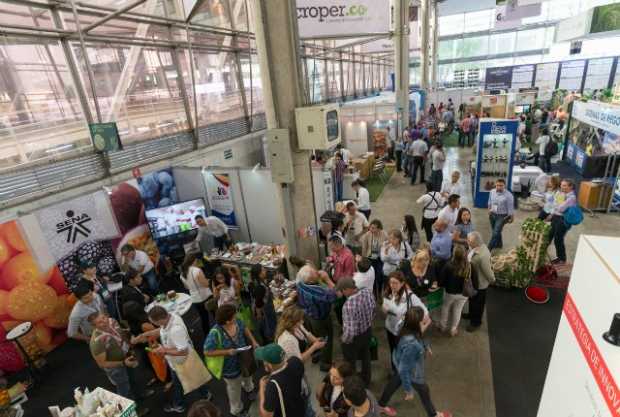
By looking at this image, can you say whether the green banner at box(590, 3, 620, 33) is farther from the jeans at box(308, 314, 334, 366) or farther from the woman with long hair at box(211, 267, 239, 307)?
the woman with long hair at box(211, 267, 239, 307)

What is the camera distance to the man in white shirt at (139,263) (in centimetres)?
531

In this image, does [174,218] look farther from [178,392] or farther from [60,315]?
[178,392]

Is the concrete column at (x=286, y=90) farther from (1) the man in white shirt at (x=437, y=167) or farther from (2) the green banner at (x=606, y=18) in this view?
(2) the green banner at (x=606, y=18)

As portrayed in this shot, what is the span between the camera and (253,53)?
866 cm

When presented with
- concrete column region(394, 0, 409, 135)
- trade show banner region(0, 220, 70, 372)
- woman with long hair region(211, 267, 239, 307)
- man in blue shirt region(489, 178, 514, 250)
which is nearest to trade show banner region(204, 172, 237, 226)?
woman with long hair region(211, 267, 239, 307)

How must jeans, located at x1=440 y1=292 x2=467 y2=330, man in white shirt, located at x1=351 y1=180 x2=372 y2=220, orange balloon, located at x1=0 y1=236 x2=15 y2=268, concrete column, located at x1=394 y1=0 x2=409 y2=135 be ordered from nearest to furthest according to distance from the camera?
jeans, located at x1=440 y1=292 x2=467 y2=330 → orange balloon, located at x1=0 y1=236 x2=15 y2=268 → man in white shirt, located at x1=351 y1=180 x2=372 y2=220 → concrete column, located at x1=394 y1=0 x2=409 y2=135

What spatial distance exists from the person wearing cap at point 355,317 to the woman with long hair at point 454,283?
1136 mm

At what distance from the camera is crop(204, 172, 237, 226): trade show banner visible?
6699mm

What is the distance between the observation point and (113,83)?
17.7 ft

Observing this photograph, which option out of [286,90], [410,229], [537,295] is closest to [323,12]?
[286,90]

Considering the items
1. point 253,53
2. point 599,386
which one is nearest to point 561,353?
point 599,386

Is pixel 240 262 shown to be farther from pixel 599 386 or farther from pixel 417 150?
pixel 417 150

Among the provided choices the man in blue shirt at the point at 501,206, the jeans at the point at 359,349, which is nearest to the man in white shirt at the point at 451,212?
the man in blue shirt at the point at 501,206

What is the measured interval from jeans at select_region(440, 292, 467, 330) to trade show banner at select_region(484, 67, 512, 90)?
22.6 metres
